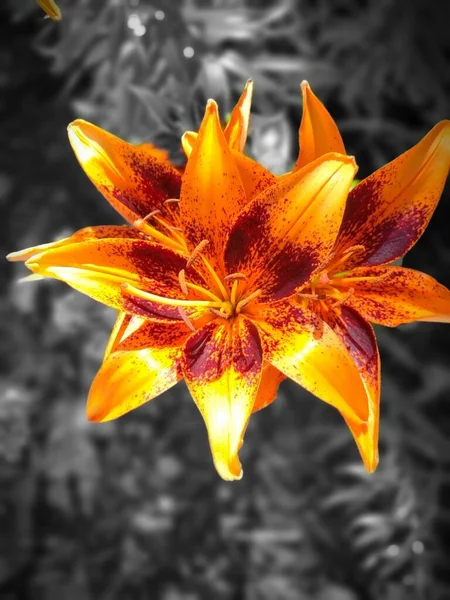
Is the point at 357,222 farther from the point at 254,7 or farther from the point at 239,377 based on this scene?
the point at 254,7

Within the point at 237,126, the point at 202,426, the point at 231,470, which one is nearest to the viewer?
the point at 231,470

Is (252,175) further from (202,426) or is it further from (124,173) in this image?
(202,426)

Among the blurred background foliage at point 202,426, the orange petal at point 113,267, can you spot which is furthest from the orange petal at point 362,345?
the blurred background foliage at point 202,426

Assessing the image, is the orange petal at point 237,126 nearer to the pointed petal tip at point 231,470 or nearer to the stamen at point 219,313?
the stamen at point 219,313

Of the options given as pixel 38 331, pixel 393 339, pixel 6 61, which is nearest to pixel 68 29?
pixel 6 61

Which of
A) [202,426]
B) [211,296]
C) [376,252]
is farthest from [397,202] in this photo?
[202,426]

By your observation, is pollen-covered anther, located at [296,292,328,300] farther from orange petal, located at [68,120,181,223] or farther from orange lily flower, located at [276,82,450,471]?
orange petal, located at [68,120,181,223]

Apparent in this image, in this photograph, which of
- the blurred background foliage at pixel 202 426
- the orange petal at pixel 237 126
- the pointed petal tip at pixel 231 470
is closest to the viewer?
the pointed petal tip at pixel 231 470
